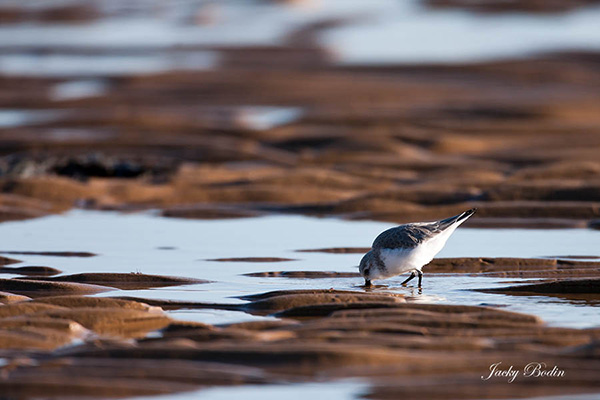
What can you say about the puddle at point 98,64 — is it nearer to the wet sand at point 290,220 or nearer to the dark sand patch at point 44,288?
the wet sand at point 290,220

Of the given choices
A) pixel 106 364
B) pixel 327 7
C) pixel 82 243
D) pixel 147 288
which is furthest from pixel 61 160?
pixel 327 7

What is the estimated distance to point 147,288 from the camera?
6449 millimetres

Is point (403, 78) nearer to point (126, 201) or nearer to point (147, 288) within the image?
point (126, 201)

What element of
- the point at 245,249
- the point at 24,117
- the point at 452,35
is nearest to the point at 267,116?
the point at 24,117

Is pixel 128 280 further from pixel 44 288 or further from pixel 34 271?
pixel 34 271

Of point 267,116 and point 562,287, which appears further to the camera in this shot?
point 267,116

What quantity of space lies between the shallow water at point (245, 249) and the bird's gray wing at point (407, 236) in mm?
273

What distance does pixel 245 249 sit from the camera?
801 cm

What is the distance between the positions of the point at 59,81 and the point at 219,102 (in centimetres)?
406

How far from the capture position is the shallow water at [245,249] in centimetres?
595

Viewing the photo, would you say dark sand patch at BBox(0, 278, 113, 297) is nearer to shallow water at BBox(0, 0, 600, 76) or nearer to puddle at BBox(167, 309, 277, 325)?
puddle at BBox(167, 309, 277, 325)

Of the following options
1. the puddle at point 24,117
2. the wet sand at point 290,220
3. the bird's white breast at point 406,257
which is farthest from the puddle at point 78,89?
the bird's white breast at point 406,257

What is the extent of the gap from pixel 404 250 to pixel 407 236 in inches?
6.9

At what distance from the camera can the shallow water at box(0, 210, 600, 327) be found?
5949 millimetres
